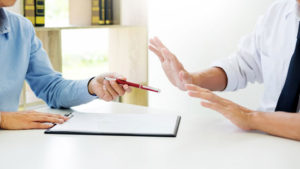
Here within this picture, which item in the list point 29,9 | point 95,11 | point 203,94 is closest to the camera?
point 203,94

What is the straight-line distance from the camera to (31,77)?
5.49ft

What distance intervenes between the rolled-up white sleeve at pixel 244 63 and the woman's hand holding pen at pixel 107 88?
63 cm

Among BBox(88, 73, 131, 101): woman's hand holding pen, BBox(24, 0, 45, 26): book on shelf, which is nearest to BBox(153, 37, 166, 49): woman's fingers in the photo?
BBox(88, 73, 131, 101): woman's hand holding pen

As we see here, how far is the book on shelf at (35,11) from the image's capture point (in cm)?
246

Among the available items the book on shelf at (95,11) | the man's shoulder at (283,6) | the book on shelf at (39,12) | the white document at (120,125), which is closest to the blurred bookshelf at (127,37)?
the book on shelf at (95,11)

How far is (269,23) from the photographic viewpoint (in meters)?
1.78

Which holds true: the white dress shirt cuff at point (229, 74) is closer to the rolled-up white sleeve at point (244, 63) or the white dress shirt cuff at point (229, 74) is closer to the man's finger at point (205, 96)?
the rolled-up white sleeve at point (244, 63)

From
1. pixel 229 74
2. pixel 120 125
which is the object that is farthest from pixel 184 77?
pixel 120 125

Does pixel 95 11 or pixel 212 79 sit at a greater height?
pixel 95 11

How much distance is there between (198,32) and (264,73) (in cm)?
140

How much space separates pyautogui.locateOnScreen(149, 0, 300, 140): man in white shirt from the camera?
123cm

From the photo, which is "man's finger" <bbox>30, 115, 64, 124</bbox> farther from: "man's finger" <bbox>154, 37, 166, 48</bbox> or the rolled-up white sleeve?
the rolled-up white sleeve

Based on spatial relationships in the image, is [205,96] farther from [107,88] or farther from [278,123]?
[107,88]

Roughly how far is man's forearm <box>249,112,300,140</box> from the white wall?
1.63m
